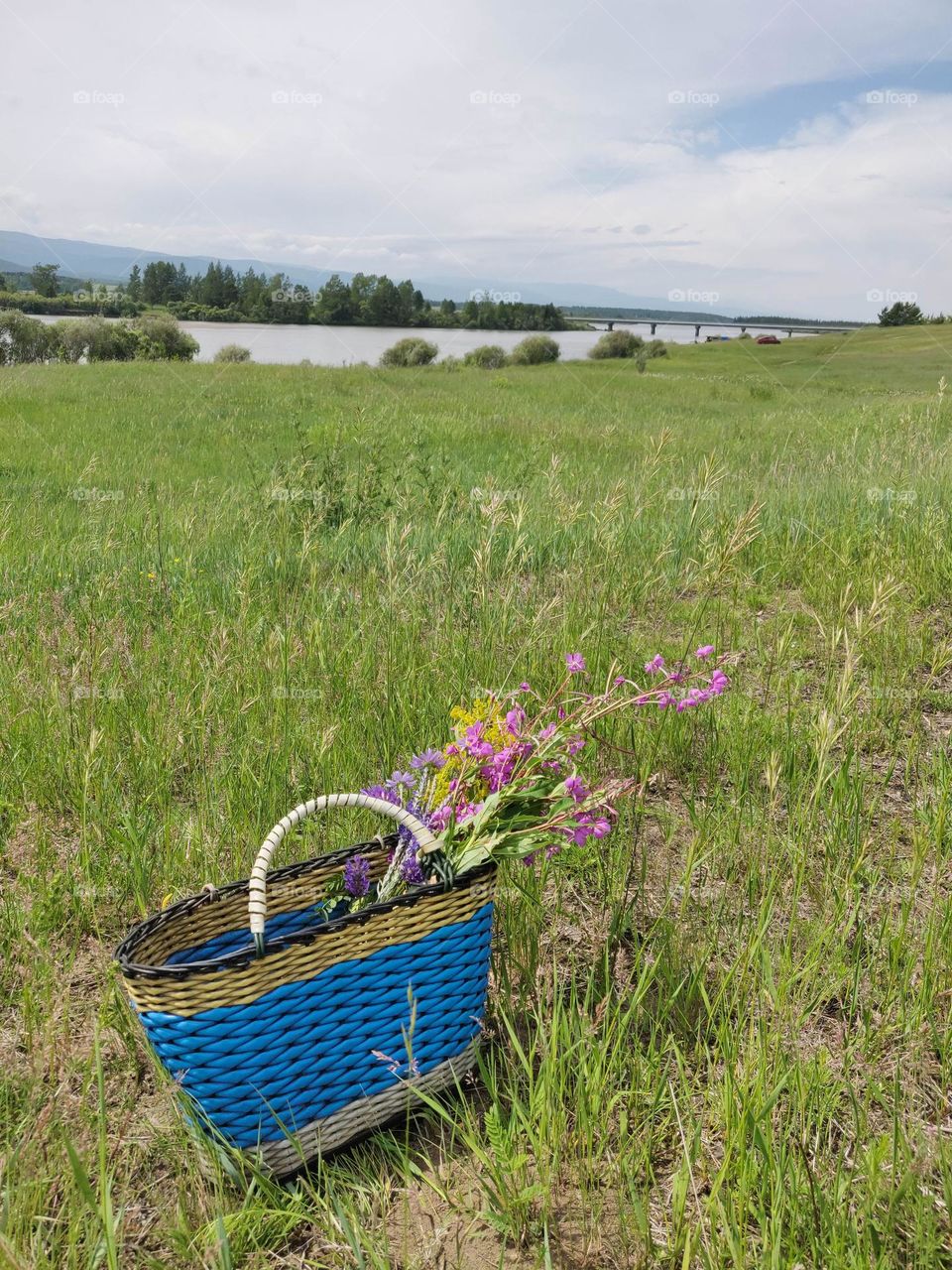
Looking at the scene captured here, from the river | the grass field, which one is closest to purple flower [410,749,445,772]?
the grass field

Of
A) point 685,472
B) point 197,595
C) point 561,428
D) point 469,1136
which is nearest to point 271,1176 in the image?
point 469,1136

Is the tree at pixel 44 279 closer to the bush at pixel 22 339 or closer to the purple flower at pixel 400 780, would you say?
the bush at pixel 22 339

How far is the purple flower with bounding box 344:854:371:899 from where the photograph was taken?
6.07 ft

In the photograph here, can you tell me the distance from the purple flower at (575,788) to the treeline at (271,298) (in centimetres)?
3870

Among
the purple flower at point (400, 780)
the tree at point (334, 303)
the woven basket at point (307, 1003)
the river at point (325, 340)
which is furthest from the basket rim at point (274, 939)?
the tree at point (334, 303)

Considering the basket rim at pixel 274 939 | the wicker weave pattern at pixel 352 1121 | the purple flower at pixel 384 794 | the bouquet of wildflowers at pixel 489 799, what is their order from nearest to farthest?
the basket rim at pixel 274 939
the wicker weave pattern at pixel 352 1121
the bouquet of wildflowers at pixel 489 799
the purple flower at pixel 384 794

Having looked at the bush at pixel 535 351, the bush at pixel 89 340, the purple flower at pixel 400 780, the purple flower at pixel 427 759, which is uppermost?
the bush at pixel 535 351

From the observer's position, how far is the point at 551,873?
244 centimetres

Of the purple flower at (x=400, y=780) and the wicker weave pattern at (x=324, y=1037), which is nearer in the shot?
the wicker weave pattern at (x=324, y=1037)

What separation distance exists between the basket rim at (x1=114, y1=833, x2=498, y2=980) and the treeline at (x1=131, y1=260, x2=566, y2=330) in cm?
3882

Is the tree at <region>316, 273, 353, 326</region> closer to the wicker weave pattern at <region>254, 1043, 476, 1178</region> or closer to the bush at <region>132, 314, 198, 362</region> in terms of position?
the bush at <region>132, 314, 198, 362</region>

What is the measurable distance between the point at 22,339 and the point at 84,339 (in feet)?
12.0

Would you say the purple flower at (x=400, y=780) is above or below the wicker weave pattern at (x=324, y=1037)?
above

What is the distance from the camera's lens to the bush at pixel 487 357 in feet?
126
